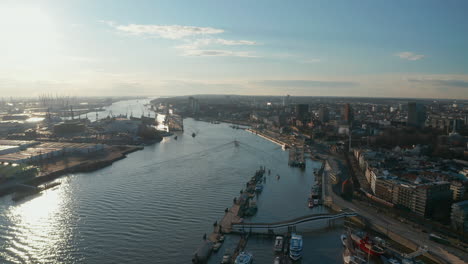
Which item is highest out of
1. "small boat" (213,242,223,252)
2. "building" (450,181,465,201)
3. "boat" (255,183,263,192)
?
"building" (450,181,465,201)

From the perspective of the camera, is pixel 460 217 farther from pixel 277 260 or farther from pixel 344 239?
pixel 277 260

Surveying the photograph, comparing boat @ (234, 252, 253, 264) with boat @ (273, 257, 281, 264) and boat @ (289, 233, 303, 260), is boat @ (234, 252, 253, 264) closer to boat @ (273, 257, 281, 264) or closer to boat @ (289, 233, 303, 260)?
boat @ (273, 257, 281, 264)

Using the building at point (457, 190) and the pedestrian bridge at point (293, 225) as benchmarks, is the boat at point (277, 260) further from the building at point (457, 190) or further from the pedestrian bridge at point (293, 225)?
the building at point (457, 190)

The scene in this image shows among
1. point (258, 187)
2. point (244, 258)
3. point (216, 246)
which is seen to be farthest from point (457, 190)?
point (216, 246)

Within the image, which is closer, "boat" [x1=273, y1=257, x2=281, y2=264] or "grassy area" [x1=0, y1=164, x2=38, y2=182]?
"boat" [x1=273, y1=257, x2=281, y2=264]

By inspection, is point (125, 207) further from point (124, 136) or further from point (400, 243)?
point (124, 136)

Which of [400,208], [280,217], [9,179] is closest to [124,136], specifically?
[9,179]

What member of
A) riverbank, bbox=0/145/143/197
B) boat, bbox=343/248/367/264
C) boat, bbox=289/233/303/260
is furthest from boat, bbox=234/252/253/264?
riverbank, bbox=0/145/143/197
